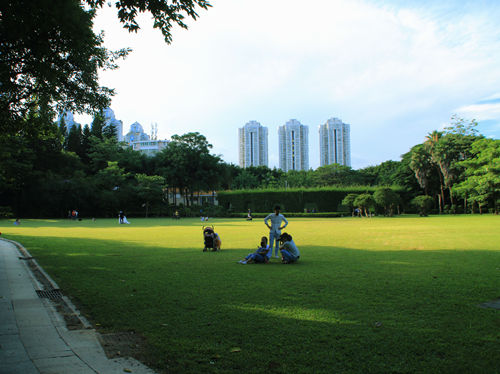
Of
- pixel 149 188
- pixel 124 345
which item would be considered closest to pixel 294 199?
pixel 149 188

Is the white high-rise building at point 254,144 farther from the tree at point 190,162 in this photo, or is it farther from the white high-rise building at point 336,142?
the tree at point 190,162

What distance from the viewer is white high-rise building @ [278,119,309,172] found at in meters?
101

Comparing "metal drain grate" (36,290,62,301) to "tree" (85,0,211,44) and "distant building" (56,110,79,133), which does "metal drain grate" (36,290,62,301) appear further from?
"distant building" (56,110,79,133)

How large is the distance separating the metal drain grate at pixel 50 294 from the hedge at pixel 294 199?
43451mm

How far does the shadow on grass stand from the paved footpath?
38 centimetres

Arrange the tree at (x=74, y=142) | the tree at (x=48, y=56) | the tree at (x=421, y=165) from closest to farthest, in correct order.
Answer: the tree at (x=48, y=56) < the tree at (x=421, y=165) < the tree at (x=74, y=142)

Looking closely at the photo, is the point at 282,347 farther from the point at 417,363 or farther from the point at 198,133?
the point at 198,133

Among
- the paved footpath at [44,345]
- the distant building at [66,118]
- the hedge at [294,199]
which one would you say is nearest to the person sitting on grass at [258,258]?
the paved footpath at [44,345]

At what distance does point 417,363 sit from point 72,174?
5367 cm

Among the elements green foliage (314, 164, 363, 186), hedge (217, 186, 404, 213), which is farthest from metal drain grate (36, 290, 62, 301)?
green foliage (314, 164, 363, 186)

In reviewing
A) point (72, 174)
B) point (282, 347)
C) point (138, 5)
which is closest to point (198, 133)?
point (72, 174)

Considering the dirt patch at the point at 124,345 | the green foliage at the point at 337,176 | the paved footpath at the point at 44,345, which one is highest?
the green foliage at the point at 337,176

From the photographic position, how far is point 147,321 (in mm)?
4375

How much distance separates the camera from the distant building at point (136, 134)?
12600cm
